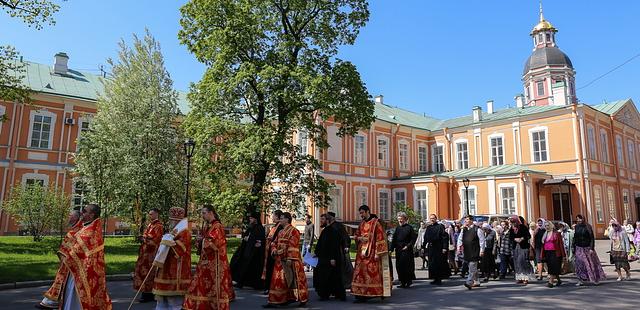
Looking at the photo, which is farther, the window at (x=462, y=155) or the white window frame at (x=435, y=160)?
the white window frame at (x=435, y=160)

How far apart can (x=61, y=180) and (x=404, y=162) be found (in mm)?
23898

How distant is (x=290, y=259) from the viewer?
868 centimetres

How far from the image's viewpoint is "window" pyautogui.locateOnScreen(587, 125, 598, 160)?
101ft

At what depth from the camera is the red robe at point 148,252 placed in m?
8.81

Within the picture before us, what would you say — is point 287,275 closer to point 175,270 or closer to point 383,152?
point 175,270

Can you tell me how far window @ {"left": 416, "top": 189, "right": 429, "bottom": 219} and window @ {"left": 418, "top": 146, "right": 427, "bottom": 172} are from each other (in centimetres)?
401

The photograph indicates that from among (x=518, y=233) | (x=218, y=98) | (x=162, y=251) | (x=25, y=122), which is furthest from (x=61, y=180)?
(x=518, y=233)

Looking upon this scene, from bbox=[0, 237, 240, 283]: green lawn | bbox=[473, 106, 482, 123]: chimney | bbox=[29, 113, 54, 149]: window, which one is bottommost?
bbox=[0, 237, 240, 283]: green lawn

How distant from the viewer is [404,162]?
36625mm

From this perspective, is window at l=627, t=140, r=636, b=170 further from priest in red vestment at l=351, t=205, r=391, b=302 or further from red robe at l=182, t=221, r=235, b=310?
red robe at l=182, t=221, r=235, b=310

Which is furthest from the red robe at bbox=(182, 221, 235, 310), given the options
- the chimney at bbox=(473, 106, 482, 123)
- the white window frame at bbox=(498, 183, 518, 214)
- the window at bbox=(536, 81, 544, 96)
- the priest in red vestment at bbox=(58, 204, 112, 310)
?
the window at bbox=(536, 81, 544, 96)

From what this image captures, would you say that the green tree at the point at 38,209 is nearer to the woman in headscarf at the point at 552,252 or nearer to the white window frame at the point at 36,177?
the white window frame at the point at 36,177

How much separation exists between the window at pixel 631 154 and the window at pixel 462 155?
496 inches

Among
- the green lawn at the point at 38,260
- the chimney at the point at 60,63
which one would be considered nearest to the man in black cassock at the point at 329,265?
the green lawn at the point at 38,260
